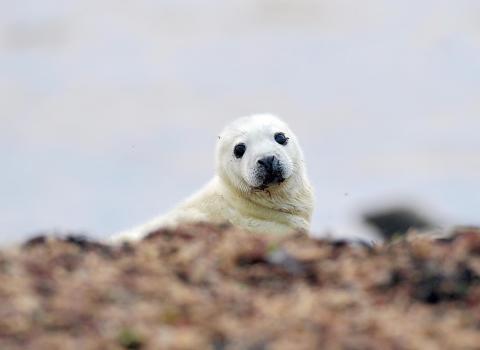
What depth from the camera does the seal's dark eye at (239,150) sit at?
17.7 meters

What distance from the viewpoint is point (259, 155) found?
1709 centimetres

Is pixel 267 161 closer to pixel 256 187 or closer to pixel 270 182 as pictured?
pixel 270 182

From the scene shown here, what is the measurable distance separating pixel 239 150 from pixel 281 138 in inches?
25.4

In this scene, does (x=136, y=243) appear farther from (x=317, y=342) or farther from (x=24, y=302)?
(x=317, y=342)

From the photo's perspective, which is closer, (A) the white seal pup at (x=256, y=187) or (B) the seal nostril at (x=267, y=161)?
(B) the seal nostril at (x=267, y=161)

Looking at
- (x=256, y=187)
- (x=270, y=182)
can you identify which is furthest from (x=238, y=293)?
(x=256, y=187)

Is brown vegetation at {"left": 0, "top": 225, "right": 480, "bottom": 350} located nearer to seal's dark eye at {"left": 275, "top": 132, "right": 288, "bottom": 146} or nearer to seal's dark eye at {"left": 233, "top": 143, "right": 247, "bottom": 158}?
seal's dark eye at {"left": 233, "top": 143, "right": 247, "bottom": 158}

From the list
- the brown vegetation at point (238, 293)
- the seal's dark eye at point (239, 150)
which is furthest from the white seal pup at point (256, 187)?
the brown vegetation at point (238, 293)

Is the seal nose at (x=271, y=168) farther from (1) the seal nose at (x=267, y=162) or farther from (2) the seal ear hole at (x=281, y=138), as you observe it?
(2) the seal ear hole at (x=281, y=138)

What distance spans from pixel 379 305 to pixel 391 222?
123 ft

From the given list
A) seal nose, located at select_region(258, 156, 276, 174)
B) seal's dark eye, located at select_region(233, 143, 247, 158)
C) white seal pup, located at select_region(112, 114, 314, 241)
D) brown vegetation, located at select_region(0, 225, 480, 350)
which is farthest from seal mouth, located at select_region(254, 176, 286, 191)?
brown vegetation, located at select_region(0, 225, 480, 350)

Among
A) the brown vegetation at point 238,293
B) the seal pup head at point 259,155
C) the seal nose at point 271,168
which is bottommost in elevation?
the brown vegetation at point 238,293

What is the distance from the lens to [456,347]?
8656mm

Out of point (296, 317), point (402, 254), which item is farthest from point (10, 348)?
point (402, 254)
